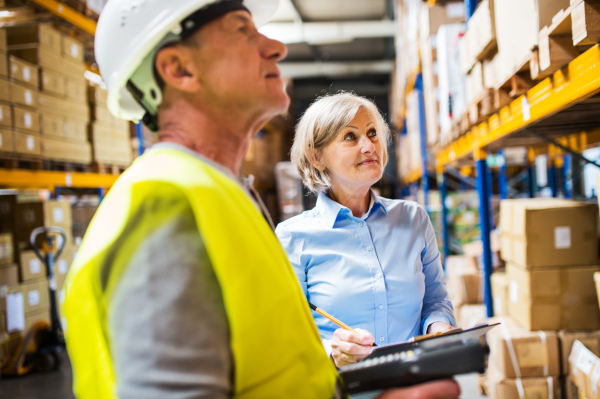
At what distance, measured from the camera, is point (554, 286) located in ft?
8.98

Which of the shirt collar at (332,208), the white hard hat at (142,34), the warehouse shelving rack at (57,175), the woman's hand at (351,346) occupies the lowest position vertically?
the woman's hand at (351,346)

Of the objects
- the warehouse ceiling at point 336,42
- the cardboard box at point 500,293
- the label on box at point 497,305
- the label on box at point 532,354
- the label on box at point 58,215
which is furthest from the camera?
the warehouse ceiling at point 336,42

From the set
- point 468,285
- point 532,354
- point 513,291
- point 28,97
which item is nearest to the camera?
point 532,354

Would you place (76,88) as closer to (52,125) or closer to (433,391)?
(52,125)

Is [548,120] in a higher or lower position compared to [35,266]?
higher

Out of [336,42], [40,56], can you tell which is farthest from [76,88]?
[336,42]

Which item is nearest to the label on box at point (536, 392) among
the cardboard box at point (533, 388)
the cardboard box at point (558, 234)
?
the cardboard box at point (533, 388)

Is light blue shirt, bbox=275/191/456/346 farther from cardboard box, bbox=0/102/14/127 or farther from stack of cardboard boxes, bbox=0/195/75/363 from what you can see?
stack of cardboard boxes, bbox=0/195/75/363

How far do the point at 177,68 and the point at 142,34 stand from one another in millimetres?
81

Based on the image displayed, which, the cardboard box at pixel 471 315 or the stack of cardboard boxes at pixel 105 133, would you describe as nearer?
the cardboard box at pixel 471 315

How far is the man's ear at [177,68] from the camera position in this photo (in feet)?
2.55

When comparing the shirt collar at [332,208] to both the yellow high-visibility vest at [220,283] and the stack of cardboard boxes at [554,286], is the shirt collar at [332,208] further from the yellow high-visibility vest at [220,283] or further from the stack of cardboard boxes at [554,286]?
the stack of cardboard boxes at [554,286]

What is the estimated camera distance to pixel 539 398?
2883mm

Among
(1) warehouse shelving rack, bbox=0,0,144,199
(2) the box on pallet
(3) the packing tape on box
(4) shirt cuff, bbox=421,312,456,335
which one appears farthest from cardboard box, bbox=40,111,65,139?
(2) the box on pallet
